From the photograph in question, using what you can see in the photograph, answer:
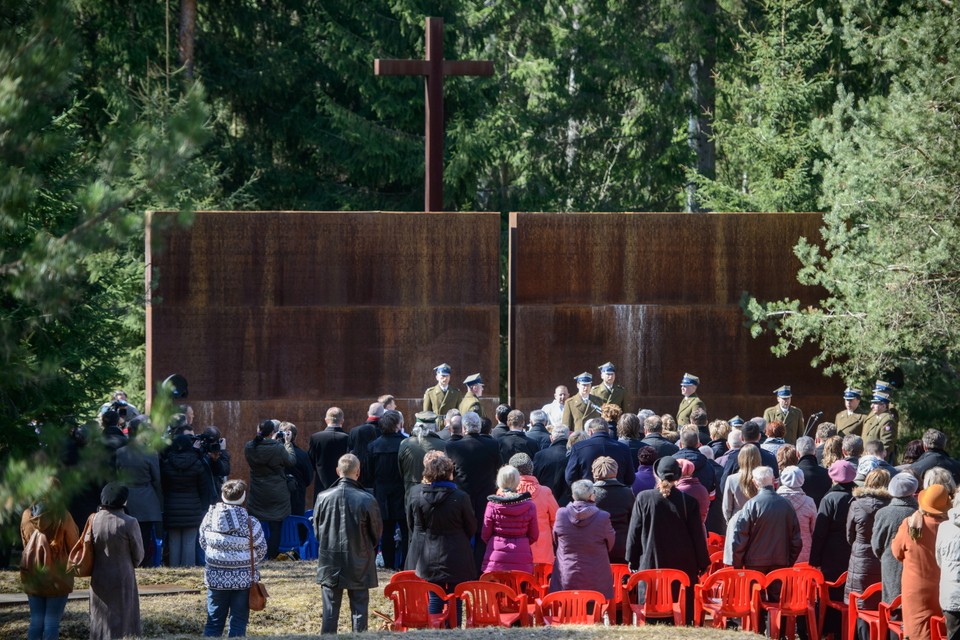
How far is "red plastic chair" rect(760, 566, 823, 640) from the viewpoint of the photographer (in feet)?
31.4

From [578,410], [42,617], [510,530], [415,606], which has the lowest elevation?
[42,617]

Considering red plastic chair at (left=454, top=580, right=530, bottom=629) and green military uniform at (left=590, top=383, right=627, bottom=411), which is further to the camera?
green military uniform at (left=590, top=383, right=627, bottom=411)

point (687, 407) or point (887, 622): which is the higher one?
point (687, 407)

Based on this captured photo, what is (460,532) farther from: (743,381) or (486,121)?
(486,121)

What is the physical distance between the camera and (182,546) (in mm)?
13094

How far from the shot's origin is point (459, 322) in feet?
54.0

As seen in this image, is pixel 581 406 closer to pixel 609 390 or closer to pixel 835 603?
pixel 609 390

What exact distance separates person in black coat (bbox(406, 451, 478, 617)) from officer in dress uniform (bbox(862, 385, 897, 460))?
587 centimetres

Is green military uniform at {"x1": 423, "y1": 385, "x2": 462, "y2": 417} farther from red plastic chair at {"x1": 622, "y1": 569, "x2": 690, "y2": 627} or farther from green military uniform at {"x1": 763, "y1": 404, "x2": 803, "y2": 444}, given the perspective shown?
red plastic chair at {"x1": 622, "y1": 569, "x2": 690, "y2": 627}

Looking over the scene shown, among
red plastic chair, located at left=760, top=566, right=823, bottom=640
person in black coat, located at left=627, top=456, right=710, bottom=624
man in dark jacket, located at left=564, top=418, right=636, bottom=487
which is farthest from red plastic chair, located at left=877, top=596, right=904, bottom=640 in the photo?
man in dark jacket, located at left=564, top=418, right=636, bottom=487

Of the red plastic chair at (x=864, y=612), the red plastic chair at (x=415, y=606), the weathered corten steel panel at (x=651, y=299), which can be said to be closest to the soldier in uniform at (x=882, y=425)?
the weathered corten steel panel at (x=651, y=299)

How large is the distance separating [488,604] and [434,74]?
950 cm

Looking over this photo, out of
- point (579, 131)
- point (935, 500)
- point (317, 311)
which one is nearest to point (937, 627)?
point (935, 500)

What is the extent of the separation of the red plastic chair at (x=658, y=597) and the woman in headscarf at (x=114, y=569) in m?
3.53
